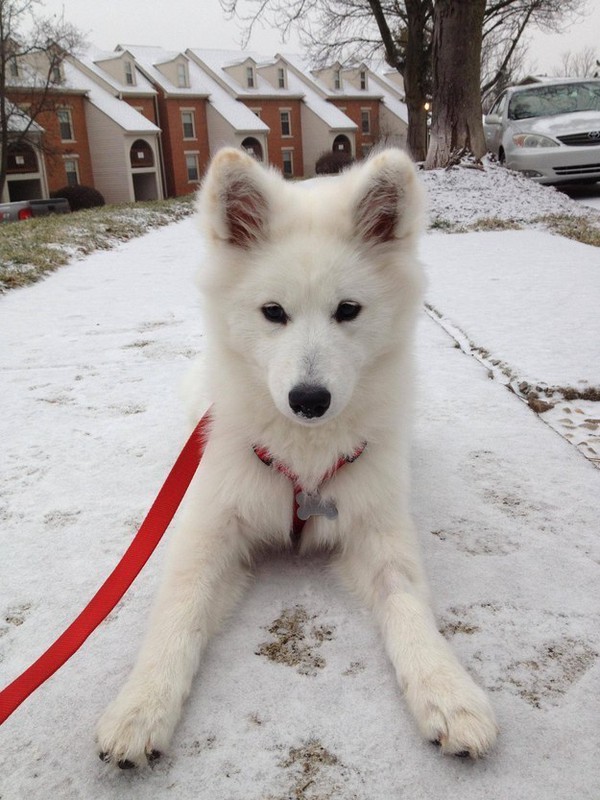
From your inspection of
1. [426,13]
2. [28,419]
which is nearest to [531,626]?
[28,419]

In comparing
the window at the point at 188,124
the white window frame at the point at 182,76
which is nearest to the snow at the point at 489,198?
the window at the point at 188,124

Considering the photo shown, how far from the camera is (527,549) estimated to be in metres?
1.98

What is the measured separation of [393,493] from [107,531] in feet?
3.37

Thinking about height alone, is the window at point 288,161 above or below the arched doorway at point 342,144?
below

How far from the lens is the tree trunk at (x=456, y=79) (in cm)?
1051

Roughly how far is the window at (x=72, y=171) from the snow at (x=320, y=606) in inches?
1214

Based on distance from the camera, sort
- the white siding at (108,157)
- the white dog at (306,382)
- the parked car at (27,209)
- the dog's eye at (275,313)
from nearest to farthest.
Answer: the white dog at (306,382), the dog's eye at (275,313), the parked car at (27,209), the white siding at (108,157)

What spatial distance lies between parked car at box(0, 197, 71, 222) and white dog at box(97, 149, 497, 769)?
16.4m

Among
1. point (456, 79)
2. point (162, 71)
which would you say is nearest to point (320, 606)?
point (456, 79)

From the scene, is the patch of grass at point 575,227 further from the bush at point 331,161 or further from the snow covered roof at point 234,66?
the snow covered roof at point 234,66

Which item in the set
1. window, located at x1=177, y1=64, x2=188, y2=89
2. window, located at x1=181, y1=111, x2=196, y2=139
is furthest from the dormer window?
window, located at x1=181, y1=111, x2=196, y2=139

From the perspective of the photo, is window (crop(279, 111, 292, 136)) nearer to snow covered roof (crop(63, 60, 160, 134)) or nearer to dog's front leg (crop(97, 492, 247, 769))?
snow covered roof (crop(63, 60, 160, 134))

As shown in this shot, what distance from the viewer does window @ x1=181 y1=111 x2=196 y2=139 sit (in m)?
34.1

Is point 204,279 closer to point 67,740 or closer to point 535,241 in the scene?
point 67,740
